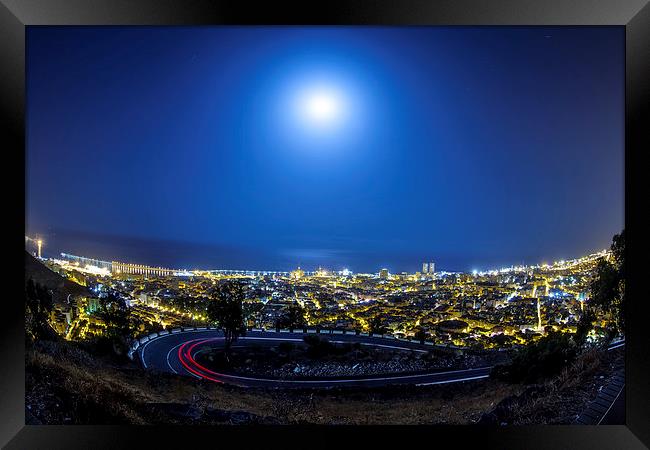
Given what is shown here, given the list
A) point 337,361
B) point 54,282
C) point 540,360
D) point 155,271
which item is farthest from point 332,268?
point 54,282

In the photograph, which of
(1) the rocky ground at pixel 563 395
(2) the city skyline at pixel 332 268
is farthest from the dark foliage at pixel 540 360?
(2) the city skyline at pixel 332 268

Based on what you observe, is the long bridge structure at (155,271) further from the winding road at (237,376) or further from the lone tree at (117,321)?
the winding road at (237,376)

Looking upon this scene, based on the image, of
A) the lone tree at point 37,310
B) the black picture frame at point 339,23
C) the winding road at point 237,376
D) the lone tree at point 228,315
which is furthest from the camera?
the lone tree at point 228,315

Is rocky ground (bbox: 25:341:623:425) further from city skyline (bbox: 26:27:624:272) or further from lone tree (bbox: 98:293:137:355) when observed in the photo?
city skyline (bbox: 26:27:624:272)

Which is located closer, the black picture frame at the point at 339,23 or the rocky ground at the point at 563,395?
the black picture frame at the point at 339,23

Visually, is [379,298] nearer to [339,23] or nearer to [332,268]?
[332,268]

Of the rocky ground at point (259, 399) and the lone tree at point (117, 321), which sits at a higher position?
the lone tree at point (117, 321)

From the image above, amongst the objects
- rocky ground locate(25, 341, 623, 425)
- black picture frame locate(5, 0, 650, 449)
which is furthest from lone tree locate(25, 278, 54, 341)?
black picture frame locate(5, 0, 650, 449)

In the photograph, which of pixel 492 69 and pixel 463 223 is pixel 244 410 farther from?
pixel 492 69

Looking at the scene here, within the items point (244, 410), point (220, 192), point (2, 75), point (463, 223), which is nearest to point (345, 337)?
point (244, 410)
